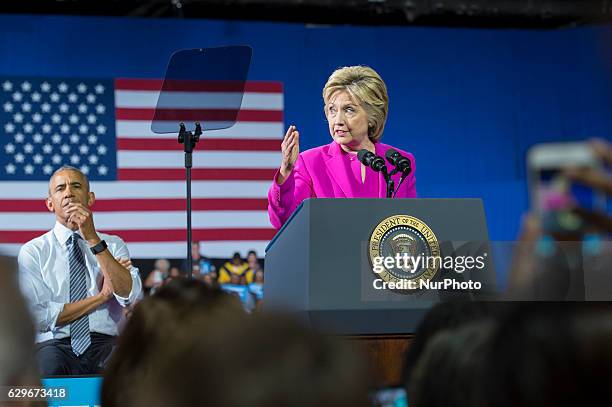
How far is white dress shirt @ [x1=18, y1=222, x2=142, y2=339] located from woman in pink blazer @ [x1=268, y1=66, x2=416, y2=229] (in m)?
1.60

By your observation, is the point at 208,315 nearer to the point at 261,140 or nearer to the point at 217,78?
the point at 217,78

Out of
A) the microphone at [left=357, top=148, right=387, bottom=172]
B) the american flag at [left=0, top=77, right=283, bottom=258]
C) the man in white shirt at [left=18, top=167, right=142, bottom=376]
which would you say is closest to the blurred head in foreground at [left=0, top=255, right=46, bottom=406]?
the microphone at [left=357, top=148, right=387, bottom=172]

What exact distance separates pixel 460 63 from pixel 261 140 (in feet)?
5.40

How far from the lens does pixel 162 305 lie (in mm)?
939

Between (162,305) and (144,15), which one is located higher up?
(144,15)

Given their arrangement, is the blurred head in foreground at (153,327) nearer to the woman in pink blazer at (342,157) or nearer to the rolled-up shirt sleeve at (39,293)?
the woman in pink blazer at (342,157)

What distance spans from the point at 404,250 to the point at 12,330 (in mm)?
1432

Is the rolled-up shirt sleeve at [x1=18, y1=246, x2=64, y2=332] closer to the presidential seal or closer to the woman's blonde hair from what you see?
the woman's blonde hair

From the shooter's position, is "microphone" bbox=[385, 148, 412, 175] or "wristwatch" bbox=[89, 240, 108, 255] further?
"wristwatch" bbox=[89, 240, 108, 255]

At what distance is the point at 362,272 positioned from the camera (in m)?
2.10

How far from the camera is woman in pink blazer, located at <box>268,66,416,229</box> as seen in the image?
119 inches

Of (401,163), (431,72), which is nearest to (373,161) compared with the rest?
(401,163)

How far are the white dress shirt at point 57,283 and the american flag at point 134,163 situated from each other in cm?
182

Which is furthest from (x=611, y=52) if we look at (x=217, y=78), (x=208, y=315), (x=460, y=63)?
(x=460, y=63)
